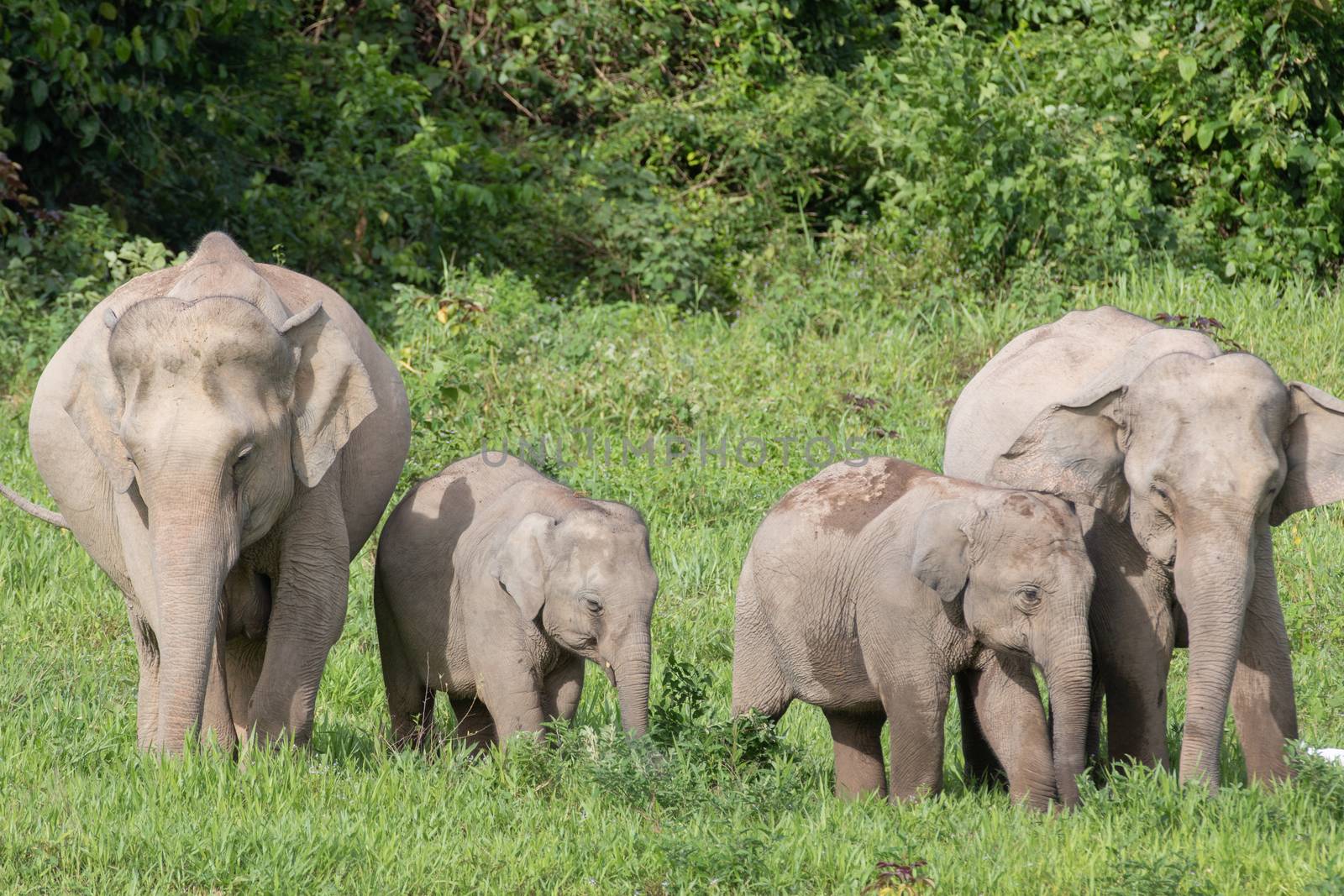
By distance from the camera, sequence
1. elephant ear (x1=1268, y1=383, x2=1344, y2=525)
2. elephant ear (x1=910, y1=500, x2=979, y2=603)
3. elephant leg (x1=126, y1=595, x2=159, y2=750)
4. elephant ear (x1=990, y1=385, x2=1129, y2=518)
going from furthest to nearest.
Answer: elephant leg (x1=126, y1=595, x2=159, y2=750) < elephant ear (x1=990, y1=385, x2=1129, y2=518) < elephant ear (x1=1268, y1=383, x2=1344, y2=525) < elephant ear (x1=910, y1=500, x2=979, y2=603)

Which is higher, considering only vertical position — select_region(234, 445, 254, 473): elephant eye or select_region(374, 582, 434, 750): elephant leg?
select_region(234, 445, 254, 473): elephant eye

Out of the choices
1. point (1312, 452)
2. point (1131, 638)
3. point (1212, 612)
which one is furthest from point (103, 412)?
point (1312, 452)

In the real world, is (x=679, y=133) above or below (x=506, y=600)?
above

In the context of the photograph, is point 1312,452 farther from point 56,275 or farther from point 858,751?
point 56,275

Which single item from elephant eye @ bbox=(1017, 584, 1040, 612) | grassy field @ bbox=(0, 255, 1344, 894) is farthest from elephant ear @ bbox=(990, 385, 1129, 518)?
grassy field @ bbox=(0, 255, 1344, 894)

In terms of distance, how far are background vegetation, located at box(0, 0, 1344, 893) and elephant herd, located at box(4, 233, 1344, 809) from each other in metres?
0.29

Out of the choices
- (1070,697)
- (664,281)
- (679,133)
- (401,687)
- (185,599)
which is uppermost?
(679,133)

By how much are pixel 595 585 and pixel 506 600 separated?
45 cm

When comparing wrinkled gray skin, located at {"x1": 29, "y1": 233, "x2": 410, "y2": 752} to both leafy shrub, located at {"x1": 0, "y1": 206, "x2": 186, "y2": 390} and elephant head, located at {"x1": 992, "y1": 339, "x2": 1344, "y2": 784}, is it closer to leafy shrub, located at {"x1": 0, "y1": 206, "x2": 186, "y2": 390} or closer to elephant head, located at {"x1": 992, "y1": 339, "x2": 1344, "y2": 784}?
elephant head, located at {"x1": 992, "y1": 339, "x2": 1344, "y2": 784}

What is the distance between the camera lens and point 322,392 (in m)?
6.04

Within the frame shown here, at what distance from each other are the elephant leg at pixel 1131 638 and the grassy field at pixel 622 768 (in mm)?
353

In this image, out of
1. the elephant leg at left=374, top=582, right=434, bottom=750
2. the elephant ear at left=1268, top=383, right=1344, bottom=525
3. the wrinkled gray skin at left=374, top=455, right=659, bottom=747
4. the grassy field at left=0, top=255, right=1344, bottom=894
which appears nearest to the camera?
the grassy field at left=0, top=255, right=1344, bottom=894

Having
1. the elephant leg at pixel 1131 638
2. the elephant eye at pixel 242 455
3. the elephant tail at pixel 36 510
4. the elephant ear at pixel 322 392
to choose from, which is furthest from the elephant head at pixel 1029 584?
the elephant tail at pixel 36 510

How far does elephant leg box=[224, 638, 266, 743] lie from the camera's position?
680 centimetres
